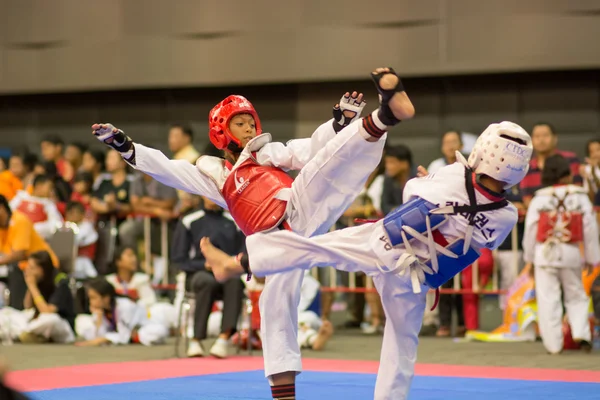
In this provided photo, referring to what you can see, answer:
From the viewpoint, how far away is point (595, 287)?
874cm

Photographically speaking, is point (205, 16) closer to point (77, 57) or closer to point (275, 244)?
point (77, 57)

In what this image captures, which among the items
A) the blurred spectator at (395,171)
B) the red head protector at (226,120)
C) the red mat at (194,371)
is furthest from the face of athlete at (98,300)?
the red head protector at (226,120)

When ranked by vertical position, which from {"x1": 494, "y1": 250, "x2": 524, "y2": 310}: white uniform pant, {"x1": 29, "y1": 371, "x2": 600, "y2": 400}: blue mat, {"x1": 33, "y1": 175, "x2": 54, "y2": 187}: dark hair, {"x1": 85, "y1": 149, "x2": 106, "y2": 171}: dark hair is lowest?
{"x1": 29, "y1": 371, "x2": 600, "y2": 400}: blue mat

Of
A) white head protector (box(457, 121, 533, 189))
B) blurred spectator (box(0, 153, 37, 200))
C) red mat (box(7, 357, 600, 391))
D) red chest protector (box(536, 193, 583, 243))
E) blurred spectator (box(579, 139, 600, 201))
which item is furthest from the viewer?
blurred spectator (box(0, 153, 37, 200))

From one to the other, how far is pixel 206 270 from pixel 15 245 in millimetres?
2078

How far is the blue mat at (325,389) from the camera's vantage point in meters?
5.99

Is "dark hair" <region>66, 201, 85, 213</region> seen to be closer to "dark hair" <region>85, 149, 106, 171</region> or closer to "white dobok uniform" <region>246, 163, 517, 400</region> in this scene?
"dark hair" <region>85, 149, 106, 171</region>

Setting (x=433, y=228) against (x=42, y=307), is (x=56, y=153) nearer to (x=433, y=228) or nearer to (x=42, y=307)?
(x=42, y=307)

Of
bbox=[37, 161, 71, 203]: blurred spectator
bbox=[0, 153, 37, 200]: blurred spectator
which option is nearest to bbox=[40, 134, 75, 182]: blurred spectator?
bbox=[0, 153, 37, 200]: blurred spectator

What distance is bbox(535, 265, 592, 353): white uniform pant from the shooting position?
832cm

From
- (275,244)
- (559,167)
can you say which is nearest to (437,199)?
(275,244)

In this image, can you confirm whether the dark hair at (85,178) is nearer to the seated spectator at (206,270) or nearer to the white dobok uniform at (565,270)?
the seated spectator at (206,270)

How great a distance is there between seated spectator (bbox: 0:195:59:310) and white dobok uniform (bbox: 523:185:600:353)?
457 centimetres

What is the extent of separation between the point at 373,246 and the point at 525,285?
4820 millimetres
